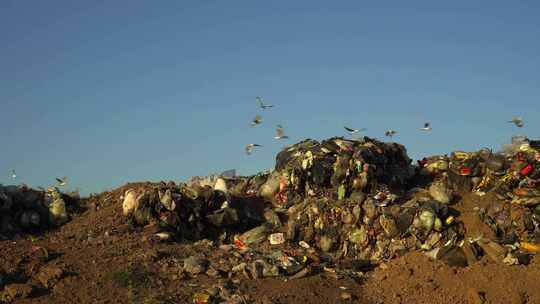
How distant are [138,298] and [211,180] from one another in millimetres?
5652

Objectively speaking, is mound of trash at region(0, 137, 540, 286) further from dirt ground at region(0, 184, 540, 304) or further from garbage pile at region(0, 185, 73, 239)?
dirt ground at region(0, 184, 540, 304)

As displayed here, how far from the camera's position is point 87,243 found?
9.21 m

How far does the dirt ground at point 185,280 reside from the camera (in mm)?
7520

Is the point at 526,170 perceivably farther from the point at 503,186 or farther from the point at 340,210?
the point at 340,210

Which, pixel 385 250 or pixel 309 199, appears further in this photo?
pixel 309 199

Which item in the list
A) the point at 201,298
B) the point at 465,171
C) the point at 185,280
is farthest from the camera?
the point at 465,171

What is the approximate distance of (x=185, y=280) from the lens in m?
8.02

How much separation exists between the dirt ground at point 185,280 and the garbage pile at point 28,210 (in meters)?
0.93

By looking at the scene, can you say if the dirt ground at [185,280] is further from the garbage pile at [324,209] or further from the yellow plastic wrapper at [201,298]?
the garbage pile at [324,209]

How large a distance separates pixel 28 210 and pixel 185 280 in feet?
14.0

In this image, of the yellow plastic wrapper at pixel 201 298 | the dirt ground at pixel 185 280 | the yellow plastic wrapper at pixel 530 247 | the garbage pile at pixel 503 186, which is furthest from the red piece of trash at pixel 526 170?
the yellow plastic wrapper at pixel 201 298

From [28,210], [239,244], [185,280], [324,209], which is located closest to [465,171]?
[324,209]

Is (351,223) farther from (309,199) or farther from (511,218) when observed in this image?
(511,218)

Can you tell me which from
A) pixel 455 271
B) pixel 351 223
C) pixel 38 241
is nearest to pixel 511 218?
pixel 455 271
